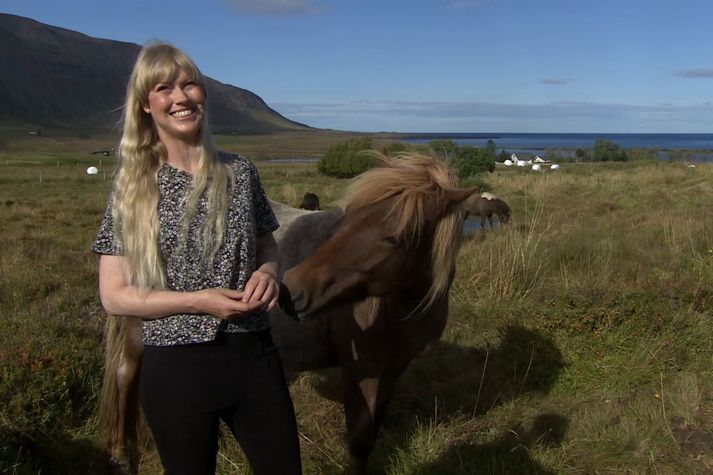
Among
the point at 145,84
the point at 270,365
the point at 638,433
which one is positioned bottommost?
the point at 638,433

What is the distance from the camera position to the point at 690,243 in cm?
788

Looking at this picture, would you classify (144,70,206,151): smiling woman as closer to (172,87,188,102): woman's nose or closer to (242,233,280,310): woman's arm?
(172,87,188,102): woman's nose

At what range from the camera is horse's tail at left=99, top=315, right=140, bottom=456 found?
361 cm

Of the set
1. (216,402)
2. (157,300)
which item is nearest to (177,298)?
(157,300)

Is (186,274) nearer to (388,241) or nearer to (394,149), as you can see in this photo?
(388,241)

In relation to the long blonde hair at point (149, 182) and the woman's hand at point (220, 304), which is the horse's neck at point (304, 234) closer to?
the long blonde hair at point (149, 182)

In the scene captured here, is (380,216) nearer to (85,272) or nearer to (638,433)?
(638,433)

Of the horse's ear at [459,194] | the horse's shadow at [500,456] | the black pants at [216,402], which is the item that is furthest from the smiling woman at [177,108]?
the horse's shadow at [500,456]

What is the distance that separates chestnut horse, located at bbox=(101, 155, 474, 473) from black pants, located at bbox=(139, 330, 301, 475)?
55 cm

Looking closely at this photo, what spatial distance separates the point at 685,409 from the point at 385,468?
191 centimetres

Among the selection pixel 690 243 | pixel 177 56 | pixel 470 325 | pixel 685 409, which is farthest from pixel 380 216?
pixel 690 243

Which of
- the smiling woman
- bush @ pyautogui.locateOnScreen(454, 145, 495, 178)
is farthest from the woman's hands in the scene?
bush @ pyautogui.locateOnScreen(454, 145, 495, 178)

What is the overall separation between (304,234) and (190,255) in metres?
2.01

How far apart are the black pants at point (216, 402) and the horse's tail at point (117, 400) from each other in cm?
178
